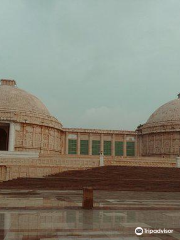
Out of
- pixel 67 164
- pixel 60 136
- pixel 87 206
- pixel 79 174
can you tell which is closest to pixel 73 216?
pixel 87 206

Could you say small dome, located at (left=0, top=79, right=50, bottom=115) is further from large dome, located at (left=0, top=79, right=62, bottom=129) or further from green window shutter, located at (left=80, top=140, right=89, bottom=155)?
green window shutter, located at (left=80, top=140, right=89, bottom=155)

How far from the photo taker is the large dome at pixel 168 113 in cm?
5503

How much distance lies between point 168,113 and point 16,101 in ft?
91.1

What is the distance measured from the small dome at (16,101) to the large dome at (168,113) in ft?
69.8

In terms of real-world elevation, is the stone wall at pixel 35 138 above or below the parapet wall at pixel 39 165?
above

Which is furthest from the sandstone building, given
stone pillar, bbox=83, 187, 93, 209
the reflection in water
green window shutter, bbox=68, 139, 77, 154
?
the reflection in water

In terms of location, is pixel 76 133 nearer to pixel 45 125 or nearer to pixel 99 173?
pixel 45 125

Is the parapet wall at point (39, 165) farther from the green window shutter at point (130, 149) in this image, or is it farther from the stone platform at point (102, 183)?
the green window shutter at point (130, 149)

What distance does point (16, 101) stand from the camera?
48.8 m

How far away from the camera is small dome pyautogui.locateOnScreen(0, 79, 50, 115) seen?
4734 centimetres

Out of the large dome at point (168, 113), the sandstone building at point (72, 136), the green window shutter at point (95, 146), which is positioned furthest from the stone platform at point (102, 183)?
the large dome at point (168, 113)

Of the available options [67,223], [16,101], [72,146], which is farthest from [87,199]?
[72,146]

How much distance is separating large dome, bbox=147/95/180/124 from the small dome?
21.3 m

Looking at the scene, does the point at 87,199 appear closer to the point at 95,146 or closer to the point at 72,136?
the point at 72,136
